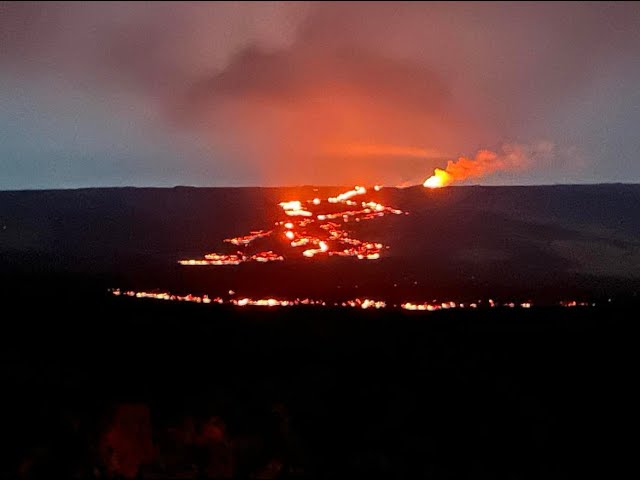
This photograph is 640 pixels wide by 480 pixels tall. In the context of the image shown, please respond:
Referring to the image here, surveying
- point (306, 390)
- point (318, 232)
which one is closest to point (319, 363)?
point (306, 390)

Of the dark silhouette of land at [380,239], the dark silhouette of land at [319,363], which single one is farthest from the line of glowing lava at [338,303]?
the dark silhouette of land at [380,239]

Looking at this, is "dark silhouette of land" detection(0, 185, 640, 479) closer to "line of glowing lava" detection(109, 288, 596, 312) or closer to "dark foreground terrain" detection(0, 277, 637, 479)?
"dark foreground terrain" detection(0, 277, 637, 479)

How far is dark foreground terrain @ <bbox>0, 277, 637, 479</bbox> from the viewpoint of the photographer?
49.4 feet

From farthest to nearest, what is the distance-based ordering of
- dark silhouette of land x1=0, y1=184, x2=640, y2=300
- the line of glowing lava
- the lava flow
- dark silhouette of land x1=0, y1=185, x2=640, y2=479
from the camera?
1. the lava flow
2. dark silhouette of land x1=0, y1=184, x2=640, y2=300
3. the line of glowing lava
4. dark silhouette of land x1=0, y1=185, x2=640, y2=479

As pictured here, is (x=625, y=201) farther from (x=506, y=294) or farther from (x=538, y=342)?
(x=538, y=342)

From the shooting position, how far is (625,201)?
95.8ft

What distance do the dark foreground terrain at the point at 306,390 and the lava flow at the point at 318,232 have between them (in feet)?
13.8

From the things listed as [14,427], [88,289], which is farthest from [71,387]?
[88,289]

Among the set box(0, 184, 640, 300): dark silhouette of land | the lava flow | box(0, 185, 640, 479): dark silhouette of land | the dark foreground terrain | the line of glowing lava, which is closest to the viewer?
the dark foreground terrain

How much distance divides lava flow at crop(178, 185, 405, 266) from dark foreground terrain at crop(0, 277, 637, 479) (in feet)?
13.8

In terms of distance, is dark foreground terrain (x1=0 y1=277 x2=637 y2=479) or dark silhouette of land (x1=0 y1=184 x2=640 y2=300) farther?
dark silhouette of land (x1=0 y1=184 x2=640 y2=300)

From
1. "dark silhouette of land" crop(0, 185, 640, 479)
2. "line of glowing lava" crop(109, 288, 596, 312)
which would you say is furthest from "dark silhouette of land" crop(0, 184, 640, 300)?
"line of glowing lava" crop(109, 288, 596, 312)

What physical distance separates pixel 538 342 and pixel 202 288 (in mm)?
9137

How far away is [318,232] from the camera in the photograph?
1001 inches
